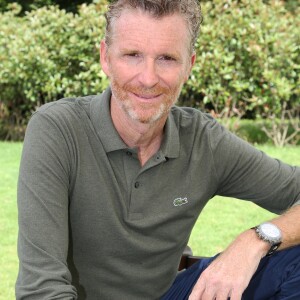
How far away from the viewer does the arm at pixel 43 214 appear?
2209 millimetres

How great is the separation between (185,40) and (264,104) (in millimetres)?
5628

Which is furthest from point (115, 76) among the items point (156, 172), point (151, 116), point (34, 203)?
point (34, 203)

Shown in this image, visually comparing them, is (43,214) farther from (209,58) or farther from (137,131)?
(209,58)

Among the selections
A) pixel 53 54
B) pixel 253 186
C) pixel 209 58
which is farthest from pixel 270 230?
pixel 53 54

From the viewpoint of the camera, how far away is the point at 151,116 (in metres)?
2.56

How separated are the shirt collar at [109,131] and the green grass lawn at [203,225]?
1.82 m

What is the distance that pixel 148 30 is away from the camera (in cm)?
244

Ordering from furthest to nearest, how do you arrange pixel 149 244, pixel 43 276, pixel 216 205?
1. pixel 216 205
2. pixel 149 244
3. pixel 43 276

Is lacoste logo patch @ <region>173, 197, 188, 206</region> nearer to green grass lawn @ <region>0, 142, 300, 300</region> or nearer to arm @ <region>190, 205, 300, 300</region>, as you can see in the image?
arm @ <region>190, 205, 300, 300</region>

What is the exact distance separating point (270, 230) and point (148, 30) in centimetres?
91

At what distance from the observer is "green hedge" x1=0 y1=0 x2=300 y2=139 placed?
783 cm

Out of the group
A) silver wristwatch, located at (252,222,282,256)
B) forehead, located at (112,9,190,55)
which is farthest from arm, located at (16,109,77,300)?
silver wristwatch, located at (252,222,282,256)

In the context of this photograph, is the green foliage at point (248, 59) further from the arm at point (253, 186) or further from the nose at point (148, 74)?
the nose at point (148, 74)

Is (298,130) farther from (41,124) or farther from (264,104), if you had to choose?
(41,124)
